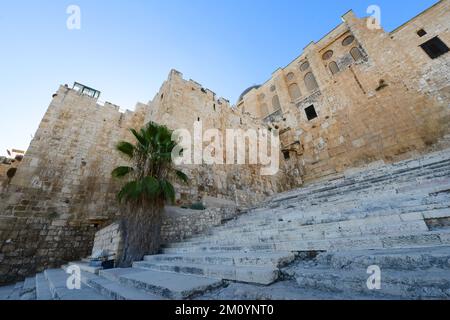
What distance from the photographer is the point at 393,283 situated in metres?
1.19

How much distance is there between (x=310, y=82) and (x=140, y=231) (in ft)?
63.0

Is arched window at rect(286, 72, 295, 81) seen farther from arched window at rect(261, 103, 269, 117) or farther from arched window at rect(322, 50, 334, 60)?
arched window at rect(261, 103, 269, 117)

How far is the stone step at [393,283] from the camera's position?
1.03m

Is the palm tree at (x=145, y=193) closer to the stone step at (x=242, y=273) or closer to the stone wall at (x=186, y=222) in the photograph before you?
the stone wall at (x=186, y=222)

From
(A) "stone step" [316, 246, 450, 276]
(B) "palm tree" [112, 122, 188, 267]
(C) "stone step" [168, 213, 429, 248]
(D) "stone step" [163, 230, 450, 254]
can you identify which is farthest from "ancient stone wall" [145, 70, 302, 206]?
(A) "stone step" [316, 246, 450, 276]

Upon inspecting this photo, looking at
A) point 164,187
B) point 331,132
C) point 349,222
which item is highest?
point 331,132

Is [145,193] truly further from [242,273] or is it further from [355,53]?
[355,53]

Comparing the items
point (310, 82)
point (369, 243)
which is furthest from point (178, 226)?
point (310, 82)

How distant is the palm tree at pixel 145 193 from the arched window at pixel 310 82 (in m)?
16.5

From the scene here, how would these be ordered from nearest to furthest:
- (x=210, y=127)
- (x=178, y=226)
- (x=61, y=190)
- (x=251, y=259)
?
(x=251, y=259)
(x=178, y=226)
(x=61, y=190)
(x=210, y=127)

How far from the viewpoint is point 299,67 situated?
18.8m
